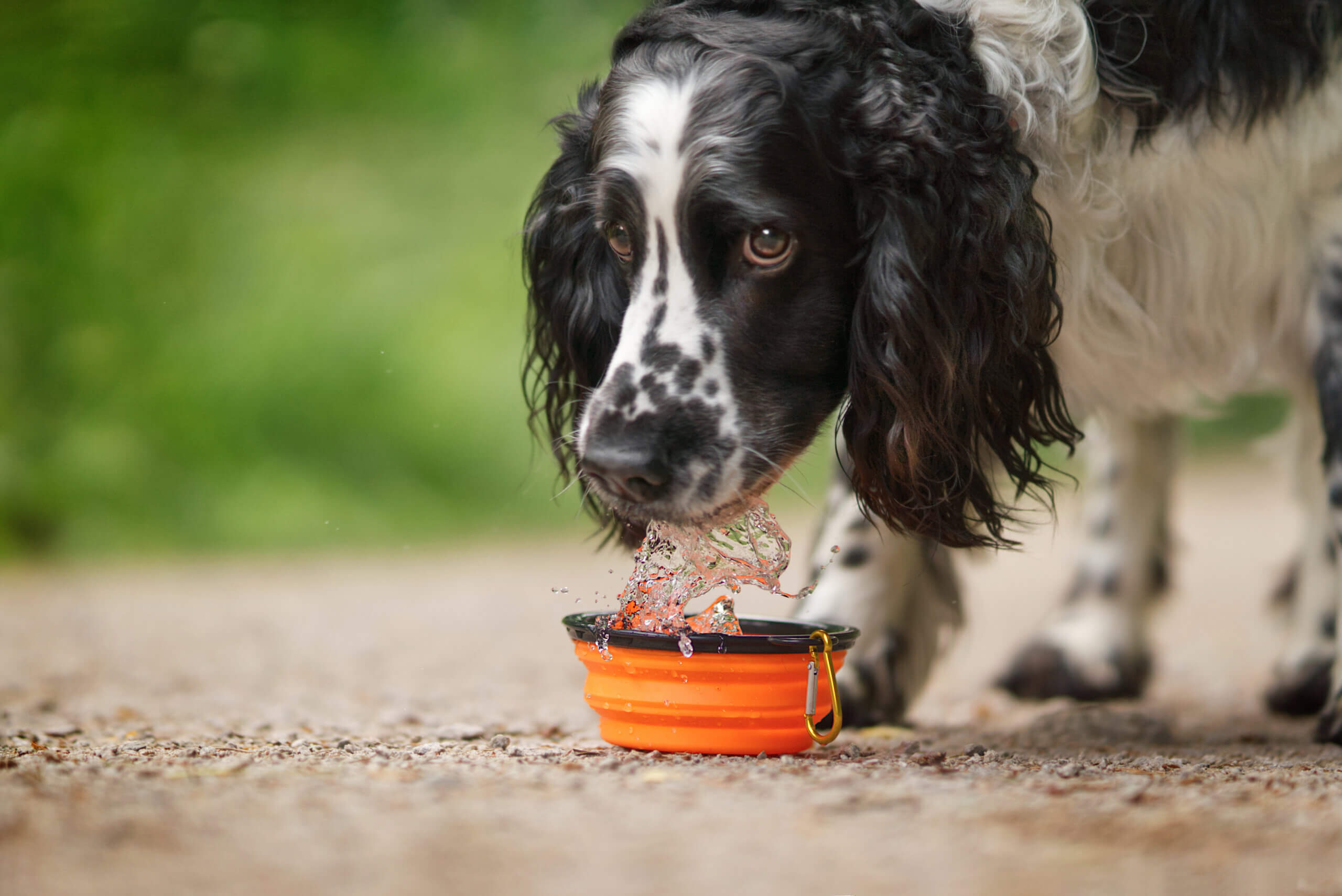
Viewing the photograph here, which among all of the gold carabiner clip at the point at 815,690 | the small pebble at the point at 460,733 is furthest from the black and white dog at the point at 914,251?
the small pebble at the point at 460,733

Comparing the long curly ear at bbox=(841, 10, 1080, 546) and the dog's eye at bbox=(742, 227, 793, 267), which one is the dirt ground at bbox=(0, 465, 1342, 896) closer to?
the long curly ear at bbox=(841, 10, 1080, 546)

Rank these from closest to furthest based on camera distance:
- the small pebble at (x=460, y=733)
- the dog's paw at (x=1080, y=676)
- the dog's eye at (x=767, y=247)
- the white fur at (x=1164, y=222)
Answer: the dog's eye at (x=767, y=247), the white fur at (x=1164, y=222), the small pebble at (x=460, y=733), the dog's paw at (x=1080, y=676)

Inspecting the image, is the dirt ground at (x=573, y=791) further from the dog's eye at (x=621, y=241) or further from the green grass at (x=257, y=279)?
the green grass at (x=257, y=279)

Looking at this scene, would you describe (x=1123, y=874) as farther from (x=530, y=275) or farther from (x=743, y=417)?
(x=530, y=275)

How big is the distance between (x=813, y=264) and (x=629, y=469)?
1.75 feet


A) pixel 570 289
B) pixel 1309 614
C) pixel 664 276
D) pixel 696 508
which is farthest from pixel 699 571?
pixel 1309 614

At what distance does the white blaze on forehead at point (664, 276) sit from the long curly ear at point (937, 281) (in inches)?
11.7

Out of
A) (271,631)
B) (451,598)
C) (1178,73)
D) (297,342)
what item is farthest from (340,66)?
(1178,73)

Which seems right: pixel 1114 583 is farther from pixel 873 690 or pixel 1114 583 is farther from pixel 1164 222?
pixel 1164 222

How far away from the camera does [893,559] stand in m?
3.24

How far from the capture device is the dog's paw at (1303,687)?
365 cm

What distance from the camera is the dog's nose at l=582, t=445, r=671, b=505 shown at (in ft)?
7.98

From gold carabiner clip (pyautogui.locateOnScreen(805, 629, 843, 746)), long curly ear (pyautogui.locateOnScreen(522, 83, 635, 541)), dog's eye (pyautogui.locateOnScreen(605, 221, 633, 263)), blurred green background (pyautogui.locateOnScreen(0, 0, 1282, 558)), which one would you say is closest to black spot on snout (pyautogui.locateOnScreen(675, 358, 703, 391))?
dog's eye (pyautogui.locateOnScreen(605, 221, 633, 263))

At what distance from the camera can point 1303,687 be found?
3.67m
